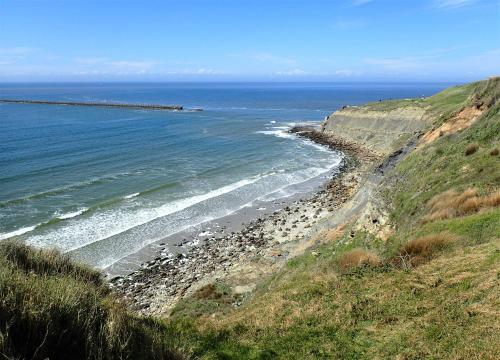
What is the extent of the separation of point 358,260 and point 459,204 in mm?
4877

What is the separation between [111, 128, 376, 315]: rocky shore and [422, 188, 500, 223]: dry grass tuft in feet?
29.0

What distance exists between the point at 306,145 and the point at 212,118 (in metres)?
44.5

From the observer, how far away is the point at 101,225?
107 ft

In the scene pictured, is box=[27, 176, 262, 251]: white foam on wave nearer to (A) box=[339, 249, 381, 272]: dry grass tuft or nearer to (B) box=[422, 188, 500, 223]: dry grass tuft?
(A) box=[339, 249, 381, 272]: dry grass tuft

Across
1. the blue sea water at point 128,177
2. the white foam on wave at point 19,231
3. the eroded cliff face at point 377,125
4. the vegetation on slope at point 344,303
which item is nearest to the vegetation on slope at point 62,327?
the vegetation on slope at point 344,303

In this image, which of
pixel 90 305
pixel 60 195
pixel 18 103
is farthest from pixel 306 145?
pixel 18 103

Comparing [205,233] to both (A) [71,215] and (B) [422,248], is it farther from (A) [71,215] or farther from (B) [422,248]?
(B) [422,248]

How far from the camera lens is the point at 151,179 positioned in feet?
151

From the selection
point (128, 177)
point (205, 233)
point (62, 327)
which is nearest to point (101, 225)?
point (205, 233)

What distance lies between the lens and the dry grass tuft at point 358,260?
14.7 meters

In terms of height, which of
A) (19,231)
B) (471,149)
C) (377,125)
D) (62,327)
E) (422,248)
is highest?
(471,149)

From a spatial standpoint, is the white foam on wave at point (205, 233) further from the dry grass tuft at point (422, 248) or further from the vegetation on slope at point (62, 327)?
the vegetation on slope at point (62, 327)

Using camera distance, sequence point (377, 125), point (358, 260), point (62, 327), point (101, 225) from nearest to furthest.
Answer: point (62, 327) < point (358, 260) < point (101, 225) < point (377, 125)

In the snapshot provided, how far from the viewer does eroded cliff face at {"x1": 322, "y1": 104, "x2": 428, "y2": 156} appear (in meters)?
65.2
